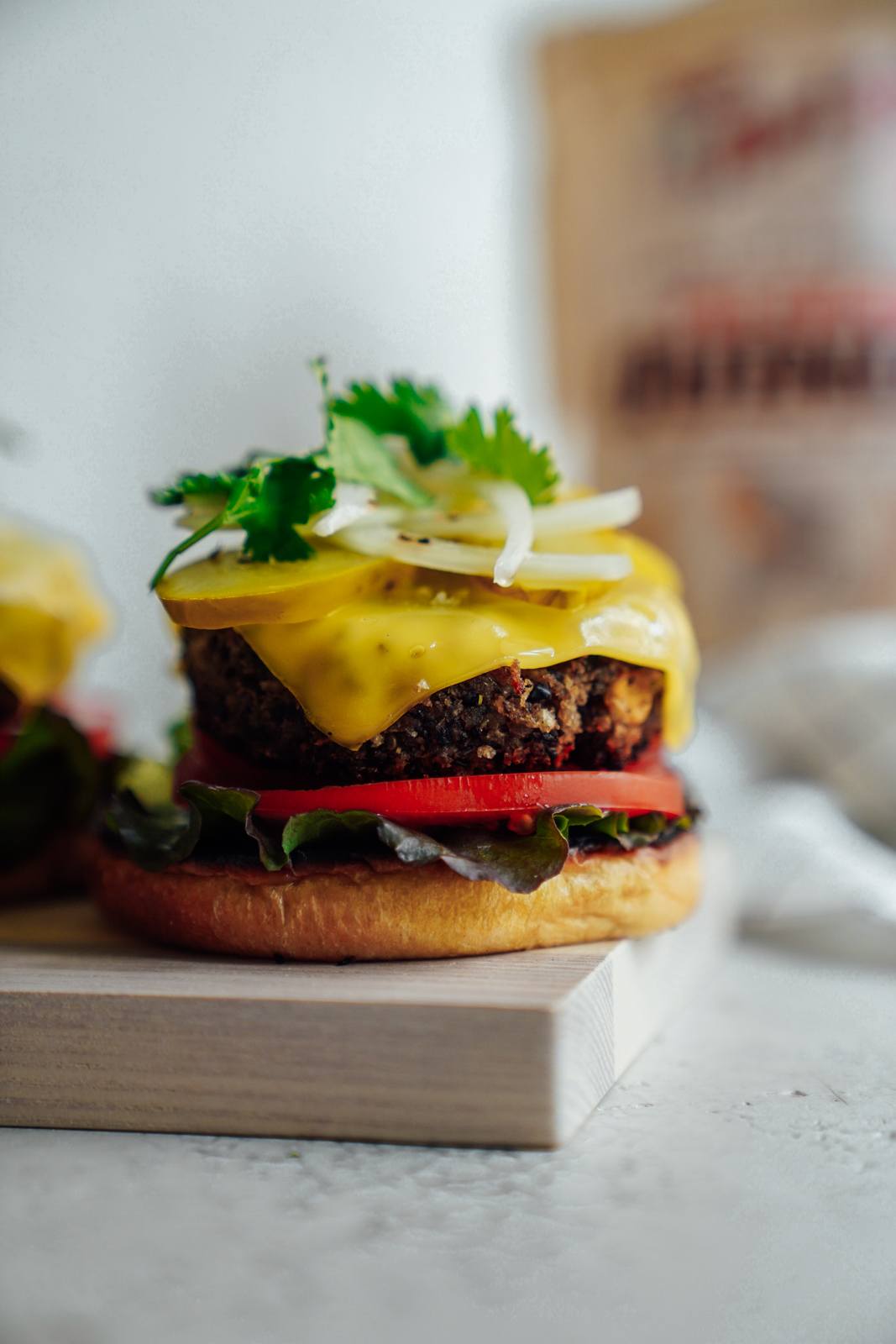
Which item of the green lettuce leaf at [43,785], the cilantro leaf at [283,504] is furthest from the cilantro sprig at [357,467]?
the green lettuce leaf at [43,785]

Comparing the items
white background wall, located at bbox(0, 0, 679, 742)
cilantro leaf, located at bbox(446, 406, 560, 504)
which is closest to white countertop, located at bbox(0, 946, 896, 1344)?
cilantro leaf, located at bbox(446, 406, 560, 504)

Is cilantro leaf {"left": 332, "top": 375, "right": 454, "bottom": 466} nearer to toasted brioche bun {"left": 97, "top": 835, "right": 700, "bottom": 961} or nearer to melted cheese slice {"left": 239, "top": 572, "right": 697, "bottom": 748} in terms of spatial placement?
melted cheese slice {"left": 239, "top": 572, "right": 697, "bottom": 748}

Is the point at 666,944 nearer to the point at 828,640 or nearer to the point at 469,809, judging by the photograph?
the point at 469,809

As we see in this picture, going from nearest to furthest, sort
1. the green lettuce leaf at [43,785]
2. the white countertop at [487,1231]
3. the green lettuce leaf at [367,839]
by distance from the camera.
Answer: the white countertop at [487,1231], the green lettuce leaf at [367,839], the green lettuce leaf at [43,785]

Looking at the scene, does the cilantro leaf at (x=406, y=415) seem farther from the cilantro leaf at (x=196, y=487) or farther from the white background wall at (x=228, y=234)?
the white background wall at (x=228, y=234)

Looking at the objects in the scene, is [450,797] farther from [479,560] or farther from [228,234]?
[228,234]

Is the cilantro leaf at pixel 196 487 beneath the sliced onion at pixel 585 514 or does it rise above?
above

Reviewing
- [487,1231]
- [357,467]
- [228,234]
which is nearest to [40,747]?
[357,467]
